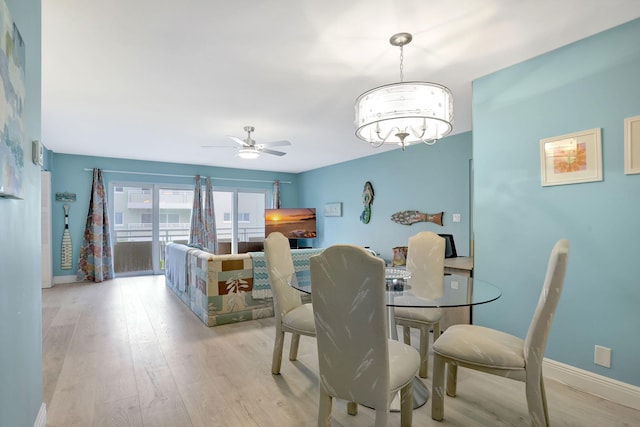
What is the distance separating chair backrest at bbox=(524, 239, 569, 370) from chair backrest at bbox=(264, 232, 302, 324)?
1.60 meters

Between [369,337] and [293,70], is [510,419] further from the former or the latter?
[293,70]

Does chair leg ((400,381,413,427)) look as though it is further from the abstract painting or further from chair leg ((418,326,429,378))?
the abstract painting

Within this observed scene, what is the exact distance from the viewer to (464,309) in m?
3.20

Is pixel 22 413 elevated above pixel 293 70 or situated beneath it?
situated beneath

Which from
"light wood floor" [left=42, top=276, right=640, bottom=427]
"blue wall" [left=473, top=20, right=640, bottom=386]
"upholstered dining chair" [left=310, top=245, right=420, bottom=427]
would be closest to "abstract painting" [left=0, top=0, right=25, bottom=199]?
"upholstered dining chair" [left=310, top=245, right=420, bottom=427]

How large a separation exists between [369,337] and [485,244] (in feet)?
6.19

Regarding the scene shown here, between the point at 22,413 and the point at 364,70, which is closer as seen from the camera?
the point at 22,413

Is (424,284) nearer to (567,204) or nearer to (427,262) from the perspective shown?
(427,262)

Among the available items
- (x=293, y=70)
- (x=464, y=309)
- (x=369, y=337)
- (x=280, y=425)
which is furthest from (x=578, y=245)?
(x=293, y=70)

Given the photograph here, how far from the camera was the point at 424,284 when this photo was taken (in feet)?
7.77

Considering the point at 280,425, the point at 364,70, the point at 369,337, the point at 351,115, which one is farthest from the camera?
the point at 351,115

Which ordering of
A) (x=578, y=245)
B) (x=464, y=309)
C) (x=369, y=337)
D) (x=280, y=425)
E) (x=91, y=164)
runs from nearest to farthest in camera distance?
(x=369, y=337), (x=280, y=425), (x=578, y=245), (x=464, y=309), (x=91, y=164)

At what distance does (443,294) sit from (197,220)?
241 inches

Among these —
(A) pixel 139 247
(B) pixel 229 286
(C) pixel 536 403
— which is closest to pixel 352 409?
(C) pixel 536 403
